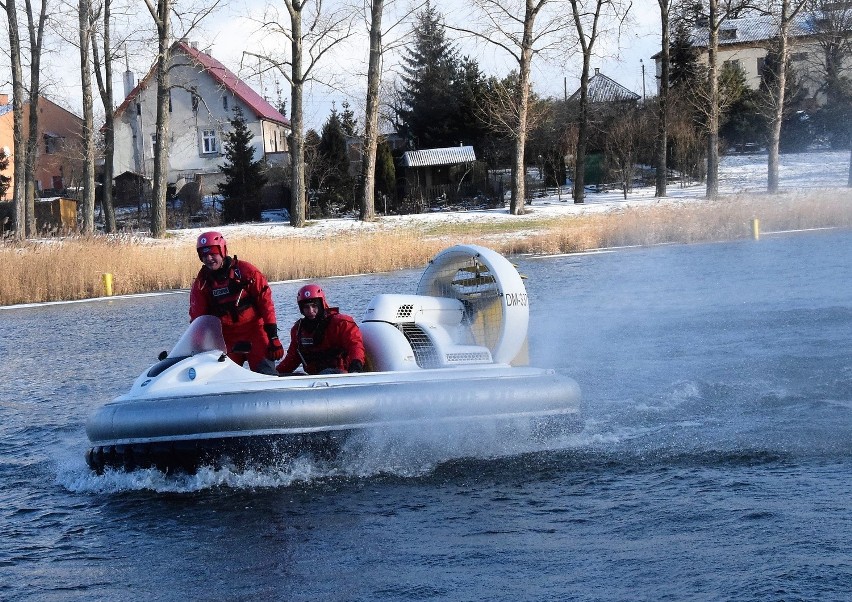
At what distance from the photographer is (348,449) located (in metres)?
8.05

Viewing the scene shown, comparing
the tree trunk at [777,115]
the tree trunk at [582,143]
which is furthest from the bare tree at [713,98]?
the tree trunk at [582,143]

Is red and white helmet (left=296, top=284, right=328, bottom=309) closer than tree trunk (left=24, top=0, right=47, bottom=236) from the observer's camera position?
Yes

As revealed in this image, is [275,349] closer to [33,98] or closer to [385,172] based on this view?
[33,98]

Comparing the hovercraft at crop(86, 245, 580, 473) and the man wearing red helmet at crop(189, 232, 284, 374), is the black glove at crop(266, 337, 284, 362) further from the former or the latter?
the hovercraft at crop(86, 245, 580, 473)

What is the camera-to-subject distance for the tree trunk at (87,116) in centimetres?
3284

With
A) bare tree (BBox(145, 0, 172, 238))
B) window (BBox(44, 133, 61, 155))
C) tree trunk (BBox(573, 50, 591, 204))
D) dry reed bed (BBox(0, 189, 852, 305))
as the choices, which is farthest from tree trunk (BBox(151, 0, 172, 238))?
window (BBox(44, 133, 61, 155))

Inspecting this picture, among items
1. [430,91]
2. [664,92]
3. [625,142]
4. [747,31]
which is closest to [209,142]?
[430,91]

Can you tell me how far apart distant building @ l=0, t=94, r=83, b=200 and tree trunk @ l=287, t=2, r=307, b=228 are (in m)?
28.2

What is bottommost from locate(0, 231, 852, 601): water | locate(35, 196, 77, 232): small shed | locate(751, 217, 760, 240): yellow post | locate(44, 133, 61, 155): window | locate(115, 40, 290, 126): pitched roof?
locate(0, 231, 852, 601): water

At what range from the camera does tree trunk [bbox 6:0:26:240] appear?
31328 mm

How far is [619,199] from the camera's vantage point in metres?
37.8

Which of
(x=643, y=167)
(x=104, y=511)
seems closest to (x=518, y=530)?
(x=104, y=511)

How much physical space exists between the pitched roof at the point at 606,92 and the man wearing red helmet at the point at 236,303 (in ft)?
145

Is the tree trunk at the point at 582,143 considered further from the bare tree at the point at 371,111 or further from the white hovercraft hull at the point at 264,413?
the white hovercraft hull at the point at 264,413
